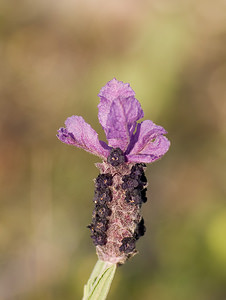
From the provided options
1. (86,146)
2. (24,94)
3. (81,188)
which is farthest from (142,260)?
(86,146)

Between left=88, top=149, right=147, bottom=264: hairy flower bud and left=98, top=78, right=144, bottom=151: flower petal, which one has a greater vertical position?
left=98, top=78, right=144, bottom=151: flower petal

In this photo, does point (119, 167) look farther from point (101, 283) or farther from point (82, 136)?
point (101, 283)

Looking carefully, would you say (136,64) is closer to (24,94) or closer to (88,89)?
(88,89)

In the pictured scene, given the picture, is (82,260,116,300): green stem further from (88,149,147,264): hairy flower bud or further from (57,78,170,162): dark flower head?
(57,78,170,162): dark flower head

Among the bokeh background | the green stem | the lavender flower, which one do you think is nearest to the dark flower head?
the lavender flower

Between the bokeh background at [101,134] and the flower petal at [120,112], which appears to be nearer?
the flower petal at [120,112]

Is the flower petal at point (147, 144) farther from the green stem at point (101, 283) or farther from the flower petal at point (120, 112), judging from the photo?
the green stem at point (101, 283)

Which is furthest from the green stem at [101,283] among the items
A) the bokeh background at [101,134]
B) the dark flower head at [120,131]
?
the bokeh background at [101,134]
